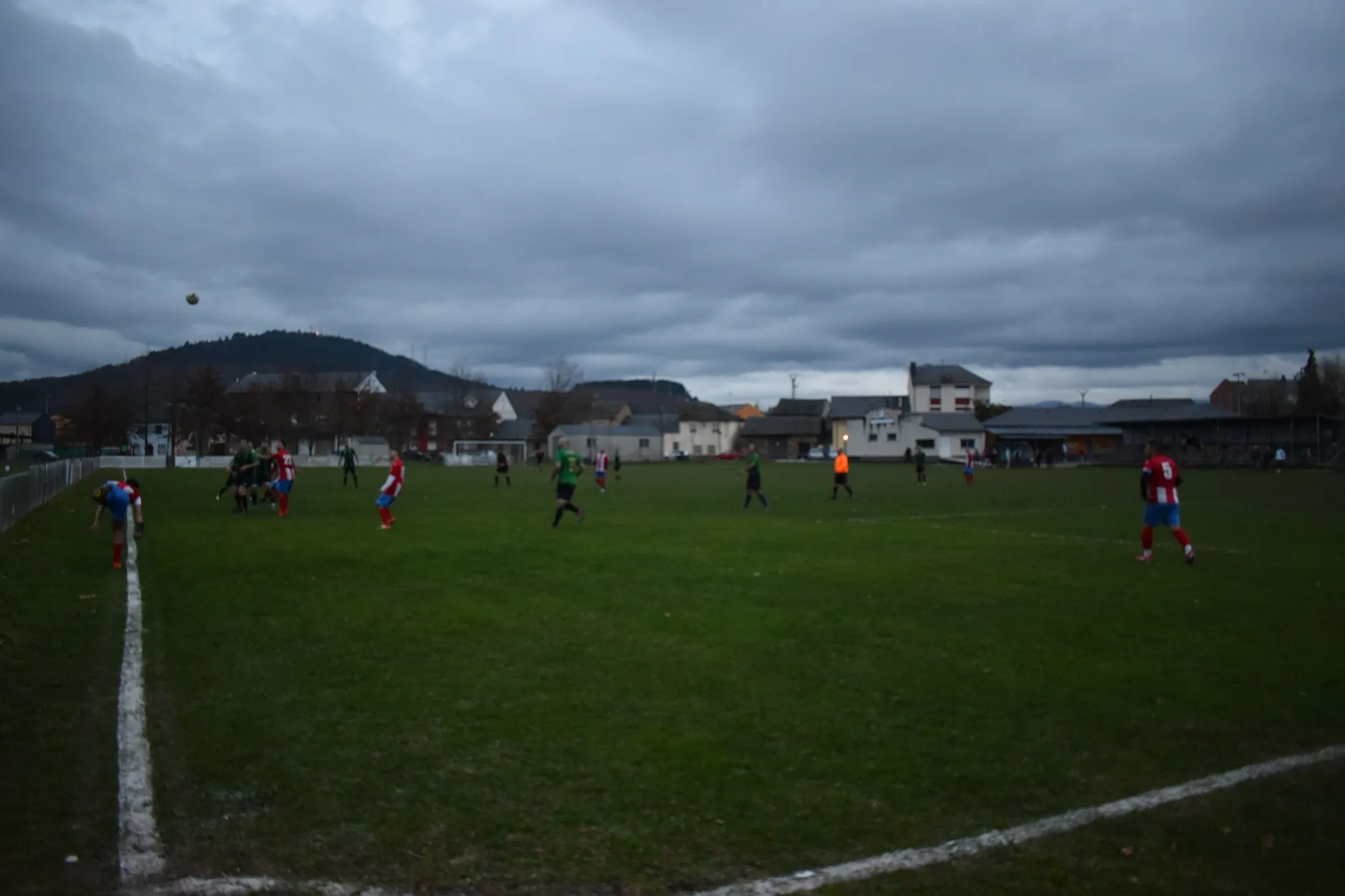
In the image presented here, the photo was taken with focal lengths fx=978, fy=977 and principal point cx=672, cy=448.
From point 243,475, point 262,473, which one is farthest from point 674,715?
point 262,473

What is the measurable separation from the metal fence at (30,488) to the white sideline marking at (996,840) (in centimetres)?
1959

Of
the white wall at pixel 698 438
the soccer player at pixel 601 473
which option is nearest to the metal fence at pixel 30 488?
the soccer player at pixel 601 473

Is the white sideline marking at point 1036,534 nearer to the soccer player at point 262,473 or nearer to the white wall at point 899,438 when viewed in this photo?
the soccer player at point 262,473

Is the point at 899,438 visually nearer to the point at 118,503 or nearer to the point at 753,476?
the point at 753,476

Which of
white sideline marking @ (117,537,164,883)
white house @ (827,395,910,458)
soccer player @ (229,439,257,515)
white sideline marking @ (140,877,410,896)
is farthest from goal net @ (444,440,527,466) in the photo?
white sideline marking @ (140,877,410,896)

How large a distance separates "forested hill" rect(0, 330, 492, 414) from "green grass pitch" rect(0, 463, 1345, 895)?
91.2 m

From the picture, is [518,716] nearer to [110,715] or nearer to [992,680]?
[110,715]

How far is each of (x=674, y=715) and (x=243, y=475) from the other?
20801 mm

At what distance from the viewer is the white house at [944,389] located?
117875 millimetres

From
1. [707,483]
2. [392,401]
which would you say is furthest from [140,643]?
[392,401]

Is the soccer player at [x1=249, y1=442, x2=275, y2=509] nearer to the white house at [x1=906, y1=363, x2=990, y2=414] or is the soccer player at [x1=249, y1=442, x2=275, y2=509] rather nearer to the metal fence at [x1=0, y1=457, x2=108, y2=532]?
the metal fence at [x1=0, y1=457, x2=108, y2=532]

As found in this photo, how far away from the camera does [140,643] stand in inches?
353

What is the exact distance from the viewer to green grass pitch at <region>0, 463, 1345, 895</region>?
177 inches

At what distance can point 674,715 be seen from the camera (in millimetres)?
6617
